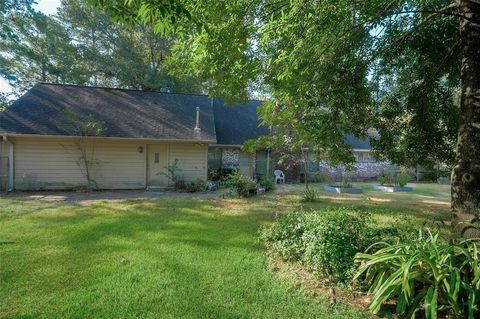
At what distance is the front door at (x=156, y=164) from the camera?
1459 centimetres

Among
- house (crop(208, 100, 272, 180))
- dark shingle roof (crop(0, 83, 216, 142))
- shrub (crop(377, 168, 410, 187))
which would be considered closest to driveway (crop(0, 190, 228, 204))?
dark shingle roof (crop(0, 83, 216, 142))

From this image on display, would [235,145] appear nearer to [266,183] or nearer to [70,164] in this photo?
[266,183]

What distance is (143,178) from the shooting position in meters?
14.4

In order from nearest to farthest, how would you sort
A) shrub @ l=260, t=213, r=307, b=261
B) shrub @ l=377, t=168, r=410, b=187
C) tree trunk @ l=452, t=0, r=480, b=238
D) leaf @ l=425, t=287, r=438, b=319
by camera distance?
leaf @ l=425, t=287, r=438, b=319 < tree trunk @ l=452, t=0, r=480, b=238 < shrub @ l=260, t=213, r=307, b=261 < shrub @ l=377, t=168, r=410, b=187

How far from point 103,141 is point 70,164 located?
5.69 feet

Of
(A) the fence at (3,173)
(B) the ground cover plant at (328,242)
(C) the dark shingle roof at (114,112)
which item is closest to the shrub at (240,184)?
(C) the dark shingle roof at (114,112)

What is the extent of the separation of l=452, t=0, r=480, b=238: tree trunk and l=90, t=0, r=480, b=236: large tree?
0.04 feet

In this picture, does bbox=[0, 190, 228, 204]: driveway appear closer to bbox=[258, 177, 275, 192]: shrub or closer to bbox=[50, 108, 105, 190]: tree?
bbox=[50, 108, 105, 190]: tree

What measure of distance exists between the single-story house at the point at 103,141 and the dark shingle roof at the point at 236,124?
0.28m

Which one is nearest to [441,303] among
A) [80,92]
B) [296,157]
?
[296,157]

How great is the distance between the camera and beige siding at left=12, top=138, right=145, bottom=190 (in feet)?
43.0

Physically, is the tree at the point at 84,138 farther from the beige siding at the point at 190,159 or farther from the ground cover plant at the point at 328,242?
the ground cover plant at the point at 328,242

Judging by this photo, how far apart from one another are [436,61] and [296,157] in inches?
363

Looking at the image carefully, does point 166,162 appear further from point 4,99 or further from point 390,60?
point 4,99
